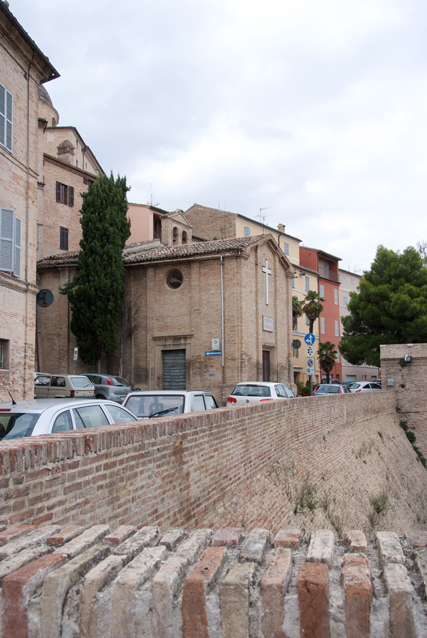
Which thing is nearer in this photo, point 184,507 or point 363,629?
point 363,629

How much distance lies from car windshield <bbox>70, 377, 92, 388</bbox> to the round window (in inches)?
330

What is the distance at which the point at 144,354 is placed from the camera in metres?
30.1

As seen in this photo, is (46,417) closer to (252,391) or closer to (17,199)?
(252,391)

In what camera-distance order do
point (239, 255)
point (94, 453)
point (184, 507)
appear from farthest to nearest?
point (239, 255) → point (184, 507) → point (94, 453)

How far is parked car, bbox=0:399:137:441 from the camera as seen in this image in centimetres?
604

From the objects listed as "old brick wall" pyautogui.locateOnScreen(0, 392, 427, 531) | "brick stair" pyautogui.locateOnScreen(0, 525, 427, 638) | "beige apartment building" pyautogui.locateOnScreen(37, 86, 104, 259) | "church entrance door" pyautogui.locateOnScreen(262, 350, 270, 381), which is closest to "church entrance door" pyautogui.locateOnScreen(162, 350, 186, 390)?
"church entrance door" pyautogui.locateOnScreen(262, 350, 270, 381)

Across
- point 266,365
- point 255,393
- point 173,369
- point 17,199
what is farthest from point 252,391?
point 266,365

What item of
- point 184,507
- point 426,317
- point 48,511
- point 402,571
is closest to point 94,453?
point 48,511

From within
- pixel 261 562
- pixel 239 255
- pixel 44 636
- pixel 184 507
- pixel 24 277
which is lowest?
pixel 184 507

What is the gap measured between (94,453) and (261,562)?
249 centimetres

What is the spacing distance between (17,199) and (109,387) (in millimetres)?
9972

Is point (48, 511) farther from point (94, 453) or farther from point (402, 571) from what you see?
point (402, 571)

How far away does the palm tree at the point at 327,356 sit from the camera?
2031 inches

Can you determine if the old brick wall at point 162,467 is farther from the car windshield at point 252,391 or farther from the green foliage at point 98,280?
the green foliage at point 98,280
